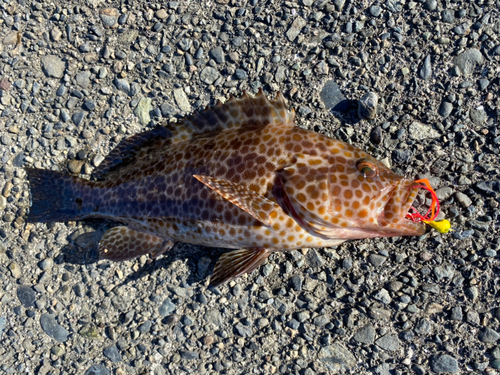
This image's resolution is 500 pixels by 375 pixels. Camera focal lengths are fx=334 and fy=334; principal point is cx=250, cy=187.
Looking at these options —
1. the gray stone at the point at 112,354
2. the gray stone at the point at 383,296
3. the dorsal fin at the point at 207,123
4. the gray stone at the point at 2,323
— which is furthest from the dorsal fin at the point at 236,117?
the gray stone at the point at 2,323

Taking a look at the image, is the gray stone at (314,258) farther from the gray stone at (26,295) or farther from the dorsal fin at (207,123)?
the gray stone at (26,295)

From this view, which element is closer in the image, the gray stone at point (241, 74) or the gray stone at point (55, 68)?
the gray stone at point (241, 74)

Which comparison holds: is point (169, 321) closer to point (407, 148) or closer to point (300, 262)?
point (300, 262)

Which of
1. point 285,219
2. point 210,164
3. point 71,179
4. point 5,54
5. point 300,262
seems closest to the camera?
point 285,219

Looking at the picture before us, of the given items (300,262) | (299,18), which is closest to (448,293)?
(300,262)

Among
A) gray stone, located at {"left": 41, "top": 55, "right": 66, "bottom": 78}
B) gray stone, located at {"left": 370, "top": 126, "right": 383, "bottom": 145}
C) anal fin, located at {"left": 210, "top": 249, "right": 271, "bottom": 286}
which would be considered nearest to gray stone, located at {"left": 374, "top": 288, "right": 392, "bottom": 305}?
anal fin, located at {"left": 210, "top": 249, "right": 271, "bottom": 286}

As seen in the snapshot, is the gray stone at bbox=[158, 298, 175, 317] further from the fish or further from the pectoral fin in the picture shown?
the pectoral fin

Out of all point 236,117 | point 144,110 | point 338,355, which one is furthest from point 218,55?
point 338,355
